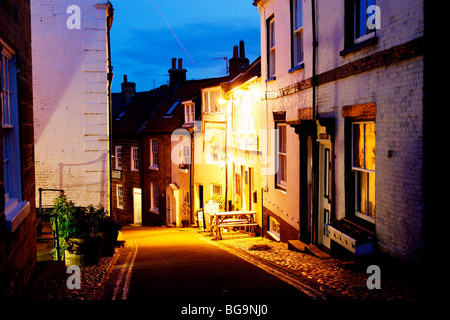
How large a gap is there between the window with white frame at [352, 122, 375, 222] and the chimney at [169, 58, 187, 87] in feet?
89.2

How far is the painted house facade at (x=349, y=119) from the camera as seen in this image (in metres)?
6.09

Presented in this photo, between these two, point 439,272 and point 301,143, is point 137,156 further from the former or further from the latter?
point 439,272

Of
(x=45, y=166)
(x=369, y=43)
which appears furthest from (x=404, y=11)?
(x=45, y=166)

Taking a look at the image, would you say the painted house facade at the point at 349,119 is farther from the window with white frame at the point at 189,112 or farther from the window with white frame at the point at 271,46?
the window with white frame at the point at 189,112

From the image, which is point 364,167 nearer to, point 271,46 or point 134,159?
point 271,46

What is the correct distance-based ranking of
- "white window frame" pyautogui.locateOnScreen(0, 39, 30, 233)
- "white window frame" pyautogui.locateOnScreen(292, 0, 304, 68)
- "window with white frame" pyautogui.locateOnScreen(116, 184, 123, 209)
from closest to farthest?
"white window frame" pyautogui.locateOnScreen(0, 39, 30, 233) < "white window frame" pyautogui.locateOnScreen(292, 0, 304, 68) < "window with white frame" pyautogui.locateOnScreen(116, 184, 123, 209)

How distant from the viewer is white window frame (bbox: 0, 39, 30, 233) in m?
5.91

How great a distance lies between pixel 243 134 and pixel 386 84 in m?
11.6

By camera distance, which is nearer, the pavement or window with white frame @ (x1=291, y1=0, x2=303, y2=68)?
the pavement

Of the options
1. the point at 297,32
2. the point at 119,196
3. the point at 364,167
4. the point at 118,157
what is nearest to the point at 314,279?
the point at 364,167

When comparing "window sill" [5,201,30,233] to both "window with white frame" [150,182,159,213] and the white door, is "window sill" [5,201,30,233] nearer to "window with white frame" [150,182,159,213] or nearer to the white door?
"window with white frame" [150,182,159,213]

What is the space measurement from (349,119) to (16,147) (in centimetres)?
571

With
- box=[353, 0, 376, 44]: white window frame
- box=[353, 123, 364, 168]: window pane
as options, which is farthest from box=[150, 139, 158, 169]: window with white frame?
box=[353, 0, 376, 44]: white window frame
